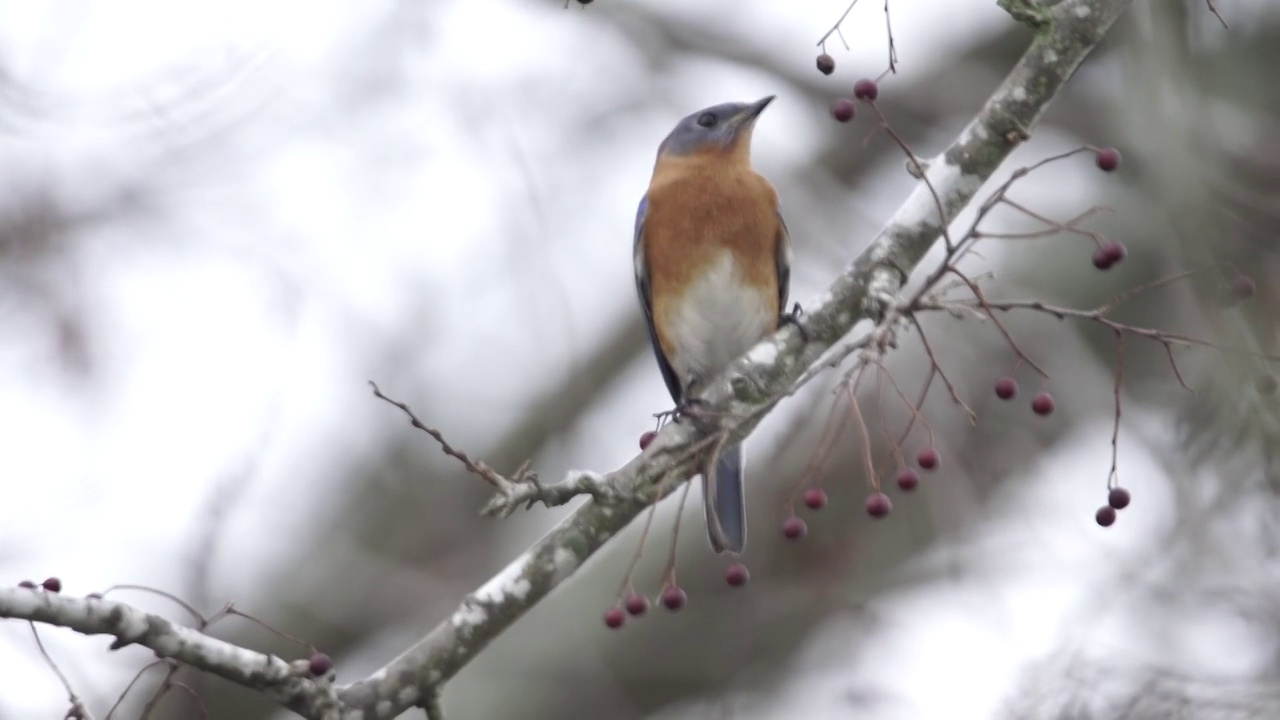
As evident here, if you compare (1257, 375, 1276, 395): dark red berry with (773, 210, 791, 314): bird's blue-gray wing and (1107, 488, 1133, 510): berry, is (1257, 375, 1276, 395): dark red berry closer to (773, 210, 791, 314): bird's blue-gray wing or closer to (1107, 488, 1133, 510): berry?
(1107, 488, 1133, 510): berry

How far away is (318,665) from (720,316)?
303cm

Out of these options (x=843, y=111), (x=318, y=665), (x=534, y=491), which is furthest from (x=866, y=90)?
(x=318, y=665)

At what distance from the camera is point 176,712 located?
6305 millimetres

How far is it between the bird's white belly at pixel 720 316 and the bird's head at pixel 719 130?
0.63 metres

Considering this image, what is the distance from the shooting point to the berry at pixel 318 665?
11.0 ft

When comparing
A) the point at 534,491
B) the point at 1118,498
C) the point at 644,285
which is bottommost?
the point at 1118,498

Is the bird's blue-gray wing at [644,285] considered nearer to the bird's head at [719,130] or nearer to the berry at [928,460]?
the bird's head at [719,130]

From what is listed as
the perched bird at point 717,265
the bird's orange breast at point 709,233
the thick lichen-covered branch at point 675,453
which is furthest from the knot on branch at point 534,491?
the bird's orange breast at point 709,233

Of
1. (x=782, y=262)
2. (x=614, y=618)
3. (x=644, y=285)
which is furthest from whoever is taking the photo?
(x=644, y=285)

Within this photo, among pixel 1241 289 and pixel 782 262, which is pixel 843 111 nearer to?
pixel 1241 289

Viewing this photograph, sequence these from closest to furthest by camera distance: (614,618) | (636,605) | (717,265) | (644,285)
Answer: (636,605) < (614,618) < (717,265) < (644,285)

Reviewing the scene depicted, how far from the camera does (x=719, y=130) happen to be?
640cm

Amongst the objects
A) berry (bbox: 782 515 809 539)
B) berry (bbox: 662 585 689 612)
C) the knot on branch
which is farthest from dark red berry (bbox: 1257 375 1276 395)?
the knot on branch

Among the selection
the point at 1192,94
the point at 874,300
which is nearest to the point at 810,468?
the point at 874,300
